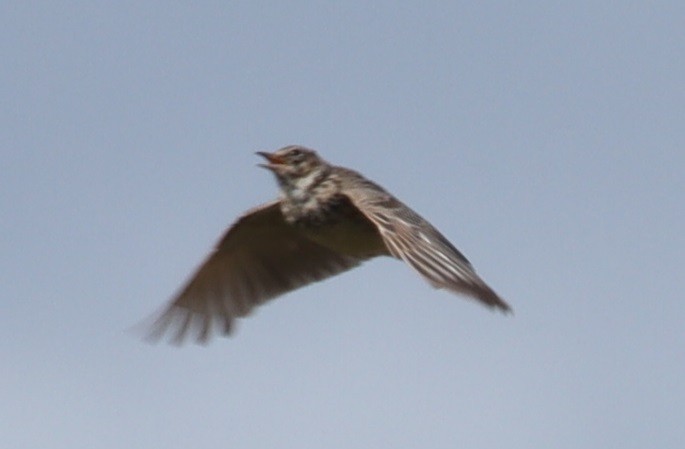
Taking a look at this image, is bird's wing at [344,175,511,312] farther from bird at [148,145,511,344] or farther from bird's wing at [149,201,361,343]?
bird's wing at [149,201,361,343]

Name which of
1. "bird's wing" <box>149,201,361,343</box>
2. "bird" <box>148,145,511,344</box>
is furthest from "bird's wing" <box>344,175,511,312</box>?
"bird's wing" <box>149,201,361,343</box>

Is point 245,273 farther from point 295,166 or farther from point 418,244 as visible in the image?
point 418,244

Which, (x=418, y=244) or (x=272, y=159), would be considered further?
(x=272, y=159)

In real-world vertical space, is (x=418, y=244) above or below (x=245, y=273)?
below

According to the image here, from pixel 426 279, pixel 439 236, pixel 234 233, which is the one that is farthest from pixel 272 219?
pixel 426 279

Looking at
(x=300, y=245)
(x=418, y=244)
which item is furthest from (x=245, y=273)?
(x=418, y=244)

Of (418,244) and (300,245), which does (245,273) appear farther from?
(418,244)
